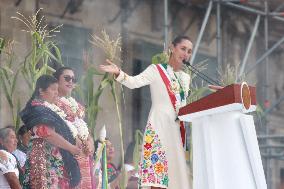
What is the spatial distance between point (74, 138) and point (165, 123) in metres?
1.20

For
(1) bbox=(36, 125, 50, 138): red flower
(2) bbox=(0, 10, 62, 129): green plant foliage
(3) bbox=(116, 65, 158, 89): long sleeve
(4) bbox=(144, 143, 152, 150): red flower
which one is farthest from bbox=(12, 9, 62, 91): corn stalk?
(4) bbox=(144, 143, 152, 150): red flower

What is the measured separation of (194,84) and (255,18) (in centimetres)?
293

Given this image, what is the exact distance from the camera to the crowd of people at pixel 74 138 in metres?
8.77

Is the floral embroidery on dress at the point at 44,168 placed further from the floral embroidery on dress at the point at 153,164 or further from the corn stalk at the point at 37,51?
the floral embroidery on dress at the point at 153,164

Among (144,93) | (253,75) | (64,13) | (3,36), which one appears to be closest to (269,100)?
(253,75)

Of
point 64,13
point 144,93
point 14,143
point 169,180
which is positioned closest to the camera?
point 169,180

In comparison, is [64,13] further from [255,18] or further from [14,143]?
[255,18]

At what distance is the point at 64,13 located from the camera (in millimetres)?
10734

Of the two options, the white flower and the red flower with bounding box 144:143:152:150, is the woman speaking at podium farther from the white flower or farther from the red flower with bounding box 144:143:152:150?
the white flower

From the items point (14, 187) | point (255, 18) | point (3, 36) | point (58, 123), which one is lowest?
point (14, 187)

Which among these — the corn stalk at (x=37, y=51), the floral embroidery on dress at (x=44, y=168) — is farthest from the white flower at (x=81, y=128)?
the corn stalk at (x=37, y=51)

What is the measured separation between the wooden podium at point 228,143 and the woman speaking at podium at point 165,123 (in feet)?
1.76

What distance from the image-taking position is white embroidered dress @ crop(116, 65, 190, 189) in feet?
28.6

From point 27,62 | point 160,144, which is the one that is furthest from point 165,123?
point 27,62
